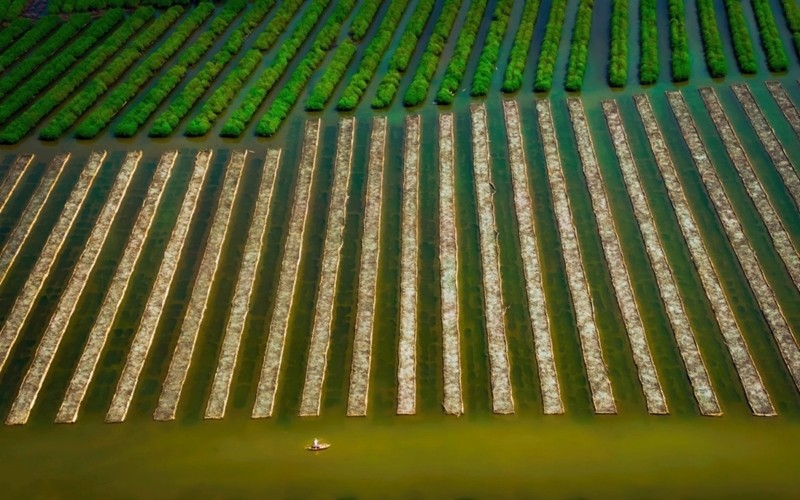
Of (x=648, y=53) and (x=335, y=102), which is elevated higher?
(x=648, y=53)

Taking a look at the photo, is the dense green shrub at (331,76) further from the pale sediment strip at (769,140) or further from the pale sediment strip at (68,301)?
the pale sediment strip at (769,140)

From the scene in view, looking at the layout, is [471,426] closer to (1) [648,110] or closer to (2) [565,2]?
(1) [648,110]

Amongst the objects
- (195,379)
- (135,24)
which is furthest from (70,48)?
(195,379)

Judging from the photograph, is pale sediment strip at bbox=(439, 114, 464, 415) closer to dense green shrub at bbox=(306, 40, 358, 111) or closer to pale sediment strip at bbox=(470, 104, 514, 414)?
pale sediment strip at bbox=(470, 104, 514, 414)

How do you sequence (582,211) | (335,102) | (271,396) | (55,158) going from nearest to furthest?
(271,396), (582,211), (55,158), (335,102)

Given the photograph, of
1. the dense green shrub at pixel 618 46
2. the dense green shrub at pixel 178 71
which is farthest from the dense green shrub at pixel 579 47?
the dense green shrub at pixel 178 71

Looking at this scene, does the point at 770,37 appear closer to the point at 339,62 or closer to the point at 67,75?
the point at 339,62

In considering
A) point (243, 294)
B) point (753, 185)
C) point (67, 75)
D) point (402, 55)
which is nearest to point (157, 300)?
point (243, 294)
